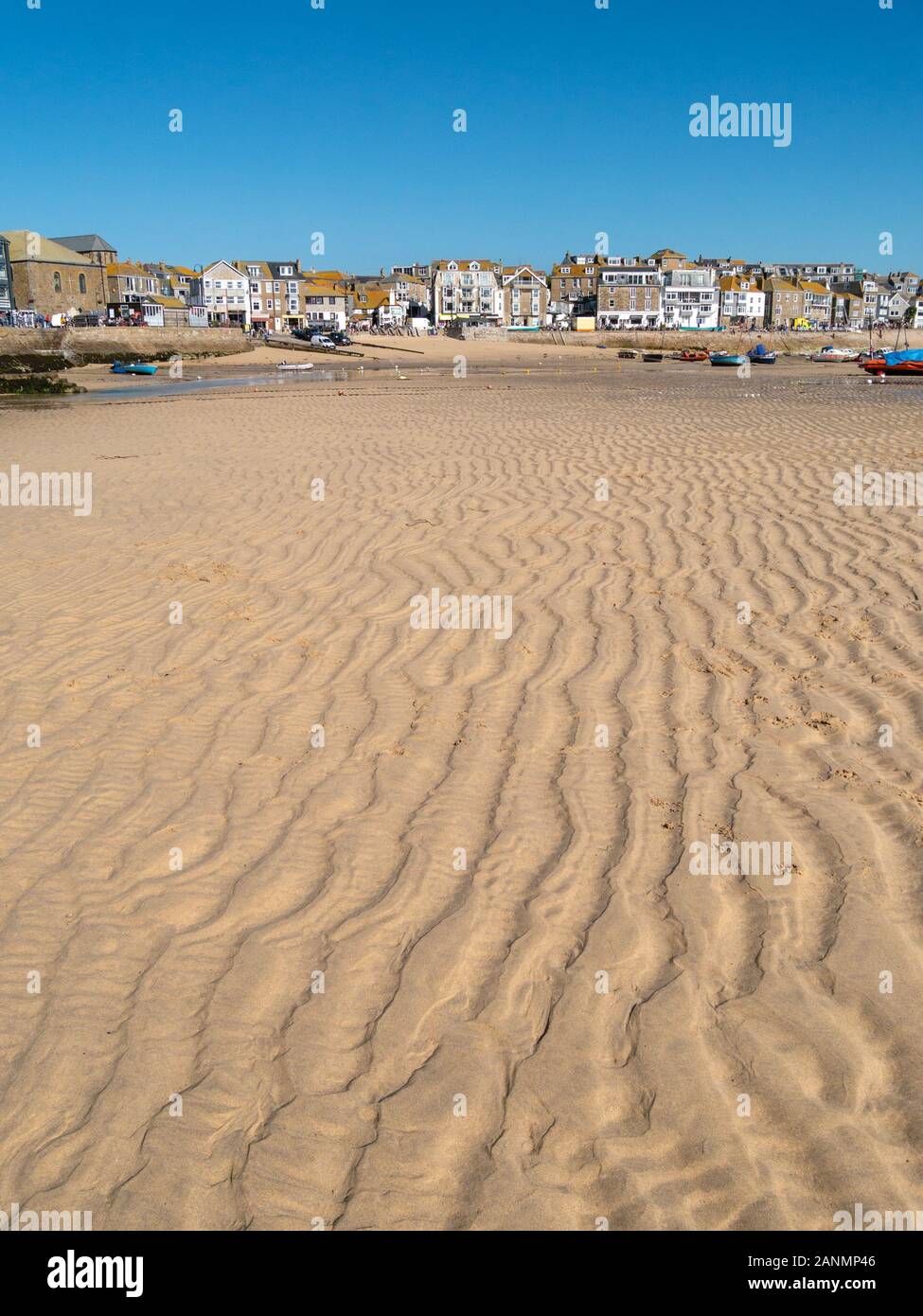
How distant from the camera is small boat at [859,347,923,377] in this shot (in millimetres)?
45125

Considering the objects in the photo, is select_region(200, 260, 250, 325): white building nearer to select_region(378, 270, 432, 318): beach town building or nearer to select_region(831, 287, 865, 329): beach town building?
select_region(378, 270, 432, 318): beach town building

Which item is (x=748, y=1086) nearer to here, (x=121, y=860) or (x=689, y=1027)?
(x=689, y=1027)

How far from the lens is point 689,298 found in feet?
436

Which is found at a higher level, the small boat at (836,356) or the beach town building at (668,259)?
the beach town building at (668,259)

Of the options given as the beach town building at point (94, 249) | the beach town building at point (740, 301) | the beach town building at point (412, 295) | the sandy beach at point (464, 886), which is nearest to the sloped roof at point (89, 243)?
the beach town building at point (94, 249)

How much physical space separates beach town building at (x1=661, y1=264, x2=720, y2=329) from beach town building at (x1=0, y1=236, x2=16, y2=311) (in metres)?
84.6

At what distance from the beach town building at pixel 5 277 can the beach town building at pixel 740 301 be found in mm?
95658

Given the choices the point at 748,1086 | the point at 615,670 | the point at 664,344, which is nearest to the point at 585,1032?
the point at 748,1086

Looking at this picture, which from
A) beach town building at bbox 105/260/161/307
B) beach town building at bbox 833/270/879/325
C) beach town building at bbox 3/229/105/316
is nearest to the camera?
beach town building at bbox 3/229/105/316

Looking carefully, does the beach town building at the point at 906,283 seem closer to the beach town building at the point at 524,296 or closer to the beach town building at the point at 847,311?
the beach town building at the point at 847,311

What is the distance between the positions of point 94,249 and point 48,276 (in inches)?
578

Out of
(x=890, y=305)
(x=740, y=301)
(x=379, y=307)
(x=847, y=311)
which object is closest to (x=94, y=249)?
(x=379, y=307)

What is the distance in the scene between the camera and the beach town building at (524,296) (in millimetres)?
132000

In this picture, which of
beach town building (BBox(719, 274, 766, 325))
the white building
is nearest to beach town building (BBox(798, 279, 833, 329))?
beach town building (BBox(719, 274, 766, 325))
